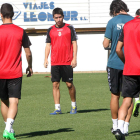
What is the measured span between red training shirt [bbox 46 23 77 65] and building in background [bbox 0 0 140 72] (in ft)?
43.0

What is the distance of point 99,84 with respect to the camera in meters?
15.9

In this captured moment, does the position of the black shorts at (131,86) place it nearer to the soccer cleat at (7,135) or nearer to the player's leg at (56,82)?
the soccer cleat at (7,135)

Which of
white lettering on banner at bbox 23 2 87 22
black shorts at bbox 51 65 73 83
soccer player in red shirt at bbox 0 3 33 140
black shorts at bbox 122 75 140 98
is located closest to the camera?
black shorts at bbox 122 75 140 98

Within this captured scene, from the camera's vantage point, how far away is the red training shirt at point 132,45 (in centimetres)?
596

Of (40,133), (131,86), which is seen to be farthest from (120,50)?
(40,133)

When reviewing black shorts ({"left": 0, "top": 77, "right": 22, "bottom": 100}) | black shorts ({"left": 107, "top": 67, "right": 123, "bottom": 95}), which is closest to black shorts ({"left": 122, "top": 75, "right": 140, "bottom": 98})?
black shorts ({"left": 107, "top": 67, "right": 123, "bottom": 95})

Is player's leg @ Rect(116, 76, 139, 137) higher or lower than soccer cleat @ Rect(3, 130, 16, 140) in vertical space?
higher

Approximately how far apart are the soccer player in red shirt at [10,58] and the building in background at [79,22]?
16273 millimetres

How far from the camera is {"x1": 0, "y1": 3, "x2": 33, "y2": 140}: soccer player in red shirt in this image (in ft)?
21.5

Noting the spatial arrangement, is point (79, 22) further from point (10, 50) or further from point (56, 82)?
point (10, 50)

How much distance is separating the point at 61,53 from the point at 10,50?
3345 mm

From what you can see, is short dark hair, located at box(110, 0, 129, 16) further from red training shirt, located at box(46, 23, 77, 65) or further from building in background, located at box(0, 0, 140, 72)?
building in background, located at box(0, 0, 140, 72)

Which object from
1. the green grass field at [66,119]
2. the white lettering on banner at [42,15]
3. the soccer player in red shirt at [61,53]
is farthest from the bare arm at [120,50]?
the white lettering on banner at [42,15]

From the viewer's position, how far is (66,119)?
29.1 feet
